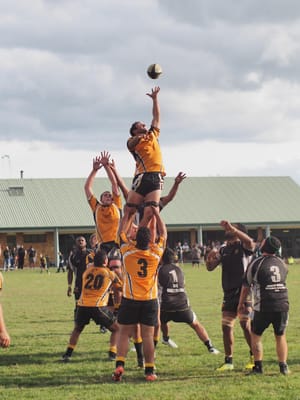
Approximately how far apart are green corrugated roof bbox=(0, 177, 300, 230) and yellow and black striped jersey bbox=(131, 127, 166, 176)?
4744 centimetres

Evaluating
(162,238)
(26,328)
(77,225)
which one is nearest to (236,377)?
(162,238)

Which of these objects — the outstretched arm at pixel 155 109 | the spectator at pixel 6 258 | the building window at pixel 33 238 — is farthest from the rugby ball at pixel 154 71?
the building window at pixel 33 238

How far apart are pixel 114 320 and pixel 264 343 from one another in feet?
10.9

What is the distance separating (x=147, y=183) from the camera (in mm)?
11023

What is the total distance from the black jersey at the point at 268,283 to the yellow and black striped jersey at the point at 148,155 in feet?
7.48

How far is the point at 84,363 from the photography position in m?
11.7

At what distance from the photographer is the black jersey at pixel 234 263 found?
1110 cm

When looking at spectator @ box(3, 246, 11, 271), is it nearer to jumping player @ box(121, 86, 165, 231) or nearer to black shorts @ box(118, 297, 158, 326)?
jumping player @ box(121, 86, 165, 231)

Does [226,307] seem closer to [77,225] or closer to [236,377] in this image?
[236,377]

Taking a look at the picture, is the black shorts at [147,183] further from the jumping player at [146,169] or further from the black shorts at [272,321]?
the black shorts at [272,321]

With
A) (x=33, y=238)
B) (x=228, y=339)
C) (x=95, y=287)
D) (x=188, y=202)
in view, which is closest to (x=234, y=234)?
(x=228, y=339)

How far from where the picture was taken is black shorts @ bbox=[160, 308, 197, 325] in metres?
11.9

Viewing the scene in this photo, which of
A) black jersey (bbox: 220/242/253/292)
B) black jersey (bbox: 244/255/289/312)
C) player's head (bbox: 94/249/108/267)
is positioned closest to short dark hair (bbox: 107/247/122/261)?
player's head (bbox: 94/249/108/267)

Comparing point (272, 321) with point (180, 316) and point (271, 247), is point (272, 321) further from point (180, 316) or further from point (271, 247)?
point (180, 316)
